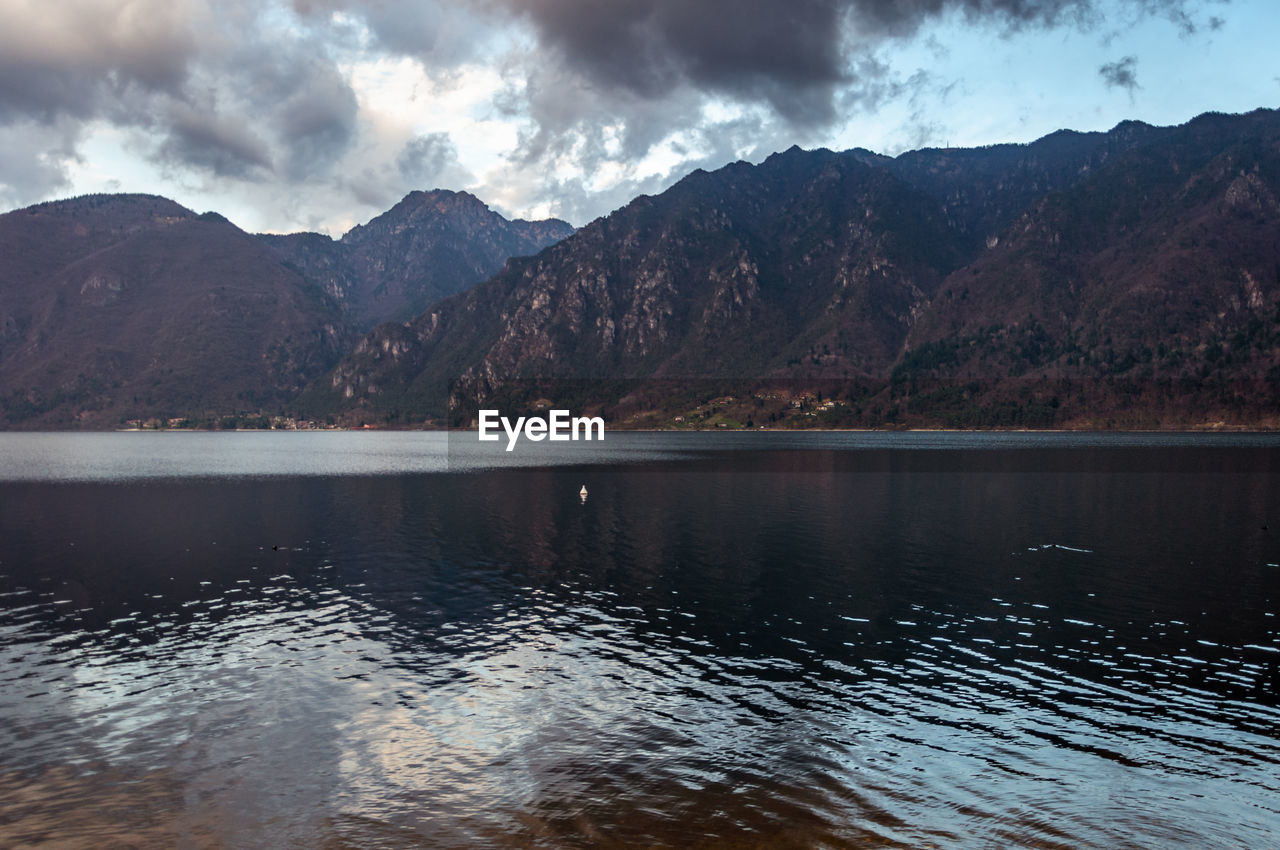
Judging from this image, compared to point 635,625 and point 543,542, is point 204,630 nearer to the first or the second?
point 635,625

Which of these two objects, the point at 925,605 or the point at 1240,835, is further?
the point at 925,605

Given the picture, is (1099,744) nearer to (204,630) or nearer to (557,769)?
(557,769)

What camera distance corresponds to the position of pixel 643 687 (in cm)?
3534

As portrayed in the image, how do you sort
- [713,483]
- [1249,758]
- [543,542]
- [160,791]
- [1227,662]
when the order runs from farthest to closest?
[713,483]
[543,542]
[1227,662]
[1249,758]
[160,791]

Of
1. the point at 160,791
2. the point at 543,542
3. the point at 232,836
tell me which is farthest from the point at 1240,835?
the point at 543,542

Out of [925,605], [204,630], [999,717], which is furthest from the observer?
[925,605]

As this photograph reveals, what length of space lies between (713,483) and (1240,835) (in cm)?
11804

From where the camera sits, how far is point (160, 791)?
25234 millimetres

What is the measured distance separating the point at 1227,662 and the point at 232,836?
1760 inches

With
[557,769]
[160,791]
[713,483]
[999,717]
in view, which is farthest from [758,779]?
[713,483]

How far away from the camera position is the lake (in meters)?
23.5

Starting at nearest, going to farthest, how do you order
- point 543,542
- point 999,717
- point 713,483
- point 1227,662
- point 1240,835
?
point 1240,835, point 999,717, point 1227,662, point 543,542, point 713,483

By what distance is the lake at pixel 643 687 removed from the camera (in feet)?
77.0

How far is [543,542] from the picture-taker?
78375 mm
